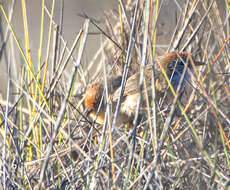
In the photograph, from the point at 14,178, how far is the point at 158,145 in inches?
38.5

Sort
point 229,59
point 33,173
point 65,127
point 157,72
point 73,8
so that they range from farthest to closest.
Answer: point 73,8
point 157,72
point 65,127
point 229,59
point 33,173

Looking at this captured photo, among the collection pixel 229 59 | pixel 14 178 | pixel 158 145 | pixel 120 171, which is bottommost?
pixel 14 178

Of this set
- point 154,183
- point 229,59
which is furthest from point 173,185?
point 229,59

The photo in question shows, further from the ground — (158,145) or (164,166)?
(158,145)

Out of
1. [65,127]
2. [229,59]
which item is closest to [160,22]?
[229,59]

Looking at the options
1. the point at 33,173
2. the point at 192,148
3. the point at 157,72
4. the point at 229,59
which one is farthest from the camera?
the point at 157,72

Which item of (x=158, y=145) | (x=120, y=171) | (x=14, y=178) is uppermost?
(x=158, y=145)

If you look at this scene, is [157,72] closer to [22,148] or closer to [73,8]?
[22,148]

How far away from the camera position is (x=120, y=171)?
219cm

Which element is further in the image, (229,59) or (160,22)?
(160,22)

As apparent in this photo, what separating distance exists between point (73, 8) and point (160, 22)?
20.5 ft

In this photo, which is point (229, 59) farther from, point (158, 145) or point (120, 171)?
point (120, 171)

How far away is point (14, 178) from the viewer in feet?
8.23

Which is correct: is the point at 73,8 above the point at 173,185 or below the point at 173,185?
above
